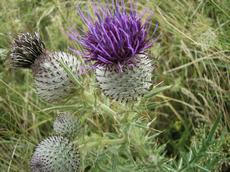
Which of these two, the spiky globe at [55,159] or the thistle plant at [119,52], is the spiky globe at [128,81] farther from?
the spiky globe at [55,159]

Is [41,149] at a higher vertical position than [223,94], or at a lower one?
lower

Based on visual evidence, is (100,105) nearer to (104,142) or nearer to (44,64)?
(104,142)

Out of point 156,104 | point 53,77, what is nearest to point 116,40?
point 156,104

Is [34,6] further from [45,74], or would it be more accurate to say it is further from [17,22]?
[45,74]

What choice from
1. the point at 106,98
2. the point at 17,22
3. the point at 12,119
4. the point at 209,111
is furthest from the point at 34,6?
the point at 209,111

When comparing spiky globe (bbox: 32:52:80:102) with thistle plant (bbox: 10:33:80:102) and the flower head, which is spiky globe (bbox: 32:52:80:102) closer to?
thistle plant (bbox: 10:33:80:102)

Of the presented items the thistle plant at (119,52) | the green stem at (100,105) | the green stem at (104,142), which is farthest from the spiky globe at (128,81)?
the green stem at (104,142)
